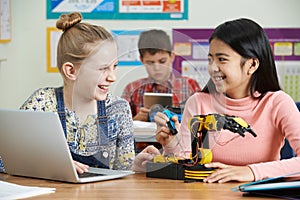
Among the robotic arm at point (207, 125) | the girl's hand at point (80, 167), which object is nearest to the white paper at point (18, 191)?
the girl's hand at point (80, 167)

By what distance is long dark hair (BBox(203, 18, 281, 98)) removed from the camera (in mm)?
2143

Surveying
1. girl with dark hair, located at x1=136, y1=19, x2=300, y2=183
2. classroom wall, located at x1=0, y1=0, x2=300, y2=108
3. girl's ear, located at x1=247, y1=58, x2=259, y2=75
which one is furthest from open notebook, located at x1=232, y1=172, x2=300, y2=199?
classroom wall, located at x1=0, y1=0, x2=300, y2=108

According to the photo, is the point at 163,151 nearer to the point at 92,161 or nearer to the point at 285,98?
the point at 92,161

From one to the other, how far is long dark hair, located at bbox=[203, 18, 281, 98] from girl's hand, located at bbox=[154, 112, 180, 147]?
Result: 483 mm

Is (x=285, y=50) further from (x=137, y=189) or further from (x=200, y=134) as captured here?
(x=137, y=189)

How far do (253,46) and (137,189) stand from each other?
75 centimetres

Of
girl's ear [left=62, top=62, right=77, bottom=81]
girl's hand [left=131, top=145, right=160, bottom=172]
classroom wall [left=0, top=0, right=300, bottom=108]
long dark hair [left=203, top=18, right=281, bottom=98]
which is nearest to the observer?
girl's hand [left=131, top=145, right=160, bottom=172]

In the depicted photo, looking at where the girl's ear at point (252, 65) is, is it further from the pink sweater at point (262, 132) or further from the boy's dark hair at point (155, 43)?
the boy's dark hair at point (155, 43)

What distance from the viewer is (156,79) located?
5.66 feet

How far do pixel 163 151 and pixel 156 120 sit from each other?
9 cm

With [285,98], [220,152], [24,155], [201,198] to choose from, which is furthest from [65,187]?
[285,98]

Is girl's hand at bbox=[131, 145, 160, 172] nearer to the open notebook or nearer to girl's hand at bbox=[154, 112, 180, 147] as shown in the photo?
girl's hand at bbox=[154, 112, 180, 147]

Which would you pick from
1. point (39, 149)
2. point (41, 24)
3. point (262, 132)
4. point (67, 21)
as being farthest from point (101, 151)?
point (41, 24)

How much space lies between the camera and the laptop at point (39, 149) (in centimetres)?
169
